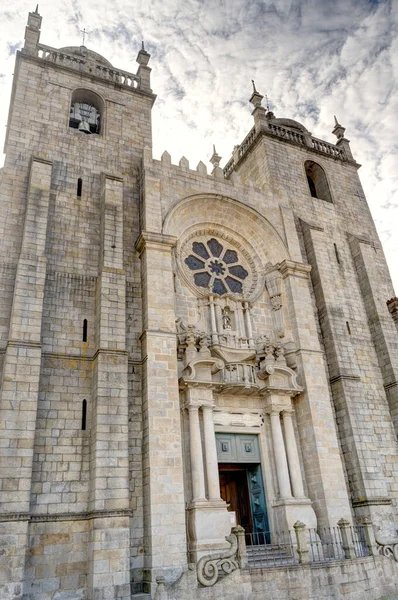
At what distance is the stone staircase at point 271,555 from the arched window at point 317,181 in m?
14.5

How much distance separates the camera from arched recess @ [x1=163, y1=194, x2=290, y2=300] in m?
15.8

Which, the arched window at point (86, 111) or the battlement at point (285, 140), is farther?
the battlement at point (285, 140)

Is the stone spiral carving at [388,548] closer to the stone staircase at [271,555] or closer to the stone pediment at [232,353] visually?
the stone staircase at [271,555]

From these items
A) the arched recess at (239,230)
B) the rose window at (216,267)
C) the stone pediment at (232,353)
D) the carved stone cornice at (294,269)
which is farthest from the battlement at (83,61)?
the stone pediment at (232,353)

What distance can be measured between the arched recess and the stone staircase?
7333 millimetres

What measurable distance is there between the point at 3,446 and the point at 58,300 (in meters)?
4.06

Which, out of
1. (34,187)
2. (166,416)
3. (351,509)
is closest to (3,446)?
(166,416)

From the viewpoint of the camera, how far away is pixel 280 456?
505 inches

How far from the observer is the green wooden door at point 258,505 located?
40.9 feet

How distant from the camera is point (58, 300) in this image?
40.1 feet

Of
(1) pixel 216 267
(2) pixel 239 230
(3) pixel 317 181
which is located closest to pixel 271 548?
(1) pixel 216 267

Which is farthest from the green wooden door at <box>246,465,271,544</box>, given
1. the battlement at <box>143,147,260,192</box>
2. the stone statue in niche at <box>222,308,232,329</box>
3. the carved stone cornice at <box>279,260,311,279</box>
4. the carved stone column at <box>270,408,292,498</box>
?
the battlement at <box>143,147,260,192</box>

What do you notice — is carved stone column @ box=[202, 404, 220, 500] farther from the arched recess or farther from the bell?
the bell

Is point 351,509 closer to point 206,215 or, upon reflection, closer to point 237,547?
point 237,547
